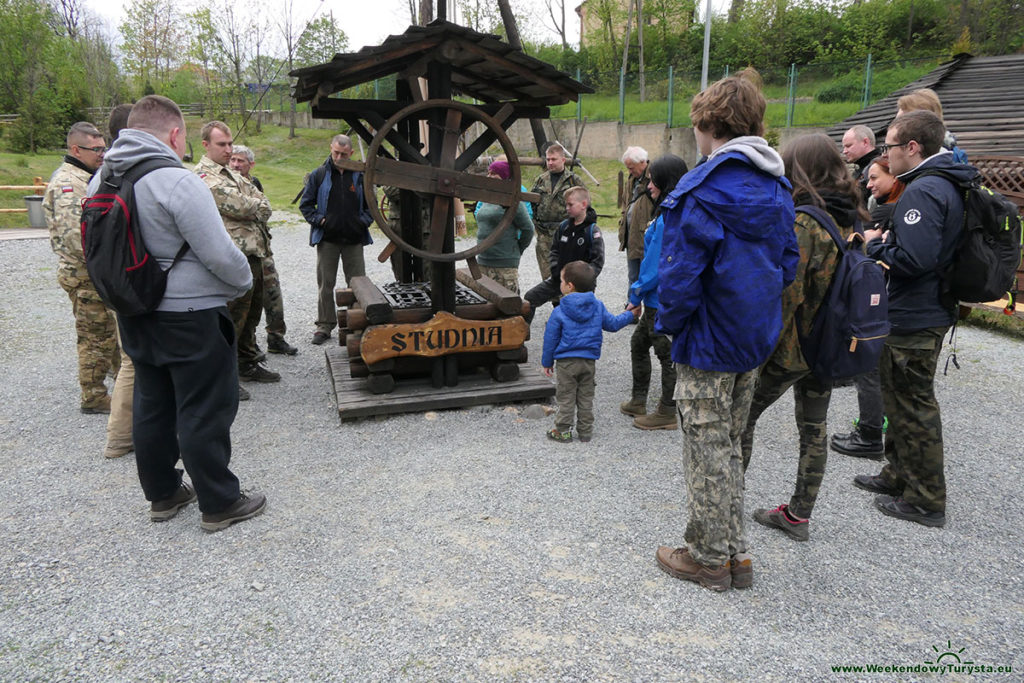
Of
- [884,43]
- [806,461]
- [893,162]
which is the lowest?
[806,461]

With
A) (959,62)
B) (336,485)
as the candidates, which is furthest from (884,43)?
(336,485)

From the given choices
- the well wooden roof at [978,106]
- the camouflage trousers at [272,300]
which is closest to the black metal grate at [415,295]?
the camouflage trousers at [272,300]

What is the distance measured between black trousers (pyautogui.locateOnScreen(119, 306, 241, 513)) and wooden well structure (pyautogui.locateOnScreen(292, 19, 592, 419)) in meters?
1.39

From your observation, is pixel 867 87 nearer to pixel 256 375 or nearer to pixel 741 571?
pixel 256 375

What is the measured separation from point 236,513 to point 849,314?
9.90 feet

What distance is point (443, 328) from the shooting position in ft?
15.6

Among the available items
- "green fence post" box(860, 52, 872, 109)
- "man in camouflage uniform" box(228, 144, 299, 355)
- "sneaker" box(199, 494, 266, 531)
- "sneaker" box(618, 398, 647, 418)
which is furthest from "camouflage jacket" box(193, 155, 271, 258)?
"green fence post" box(860, 52, 872, 109)

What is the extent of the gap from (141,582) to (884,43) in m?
32.6

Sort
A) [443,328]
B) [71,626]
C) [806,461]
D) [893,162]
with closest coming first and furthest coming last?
[71,626] < [806,461] < [893,162] < [443,328]

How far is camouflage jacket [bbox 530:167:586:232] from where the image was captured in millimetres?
6703

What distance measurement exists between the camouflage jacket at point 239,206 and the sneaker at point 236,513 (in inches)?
94.8

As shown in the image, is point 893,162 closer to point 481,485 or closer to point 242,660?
point 481,485

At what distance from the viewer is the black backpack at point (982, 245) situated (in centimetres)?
317

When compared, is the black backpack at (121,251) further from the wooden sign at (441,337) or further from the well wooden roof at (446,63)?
the wooden sign at (441,337)
